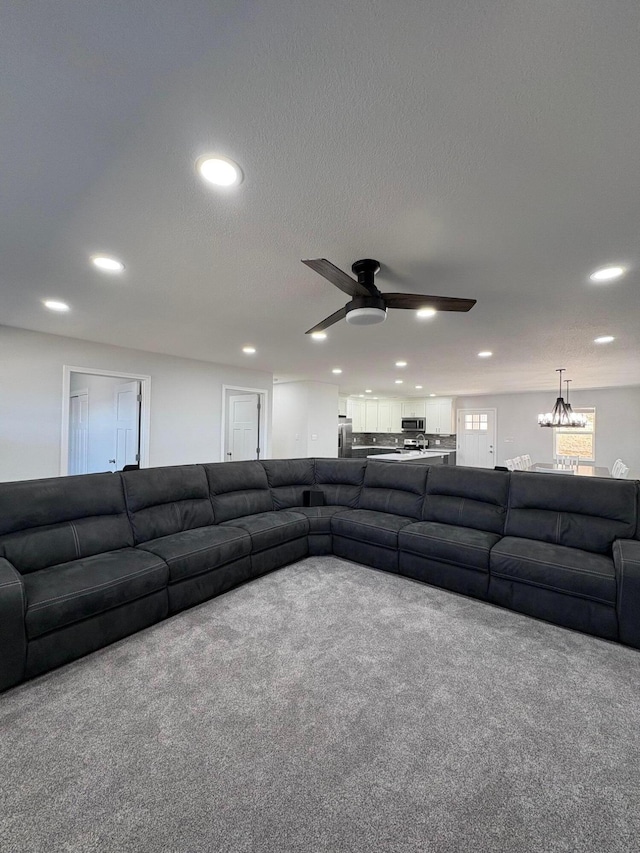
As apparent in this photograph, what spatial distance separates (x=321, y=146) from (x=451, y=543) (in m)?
2.74

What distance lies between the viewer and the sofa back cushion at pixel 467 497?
3.18 meters

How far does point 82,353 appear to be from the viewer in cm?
460

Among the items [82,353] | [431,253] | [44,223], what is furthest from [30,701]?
[82,353]

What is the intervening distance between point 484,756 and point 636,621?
1.43 m

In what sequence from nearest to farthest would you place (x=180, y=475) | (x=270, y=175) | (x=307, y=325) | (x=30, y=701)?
(x=270, y=175), (x=30, y=701), (x=180, y=475), (x=307, y=325)

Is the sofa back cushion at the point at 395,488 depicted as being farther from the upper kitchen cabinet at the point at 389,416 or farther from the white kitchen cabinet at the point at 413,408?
the upper kitchen cabinet at the point at 389,416

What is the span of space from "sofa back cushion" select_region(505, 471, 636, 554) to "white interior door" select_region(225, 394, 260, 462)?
15.2 ft

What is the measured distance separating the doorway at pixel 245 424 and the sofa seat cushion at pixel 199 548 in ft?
12.0

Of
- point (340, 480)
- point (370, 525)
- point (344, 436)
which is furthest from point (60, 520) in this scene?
point (344, 436)

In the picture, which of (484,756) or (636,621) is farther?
(636,621)

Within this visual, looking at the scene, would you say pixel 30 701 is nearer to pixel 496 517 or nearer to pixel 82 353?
pixel 496 517

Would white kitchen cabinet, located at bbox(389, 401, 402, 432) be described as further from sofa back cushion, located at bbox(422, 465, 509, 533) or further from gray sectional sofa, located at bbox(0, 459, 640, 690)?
sofa back cushion, located at bbox(422, 465, 509, 533)

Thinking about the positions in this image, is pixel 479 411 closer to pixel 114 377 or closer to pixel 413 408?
pixel 413 408

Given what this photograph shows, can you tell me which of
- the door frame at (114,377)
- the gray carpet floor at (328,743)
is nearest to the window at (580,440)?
the gray carpet floor at (328,743)
